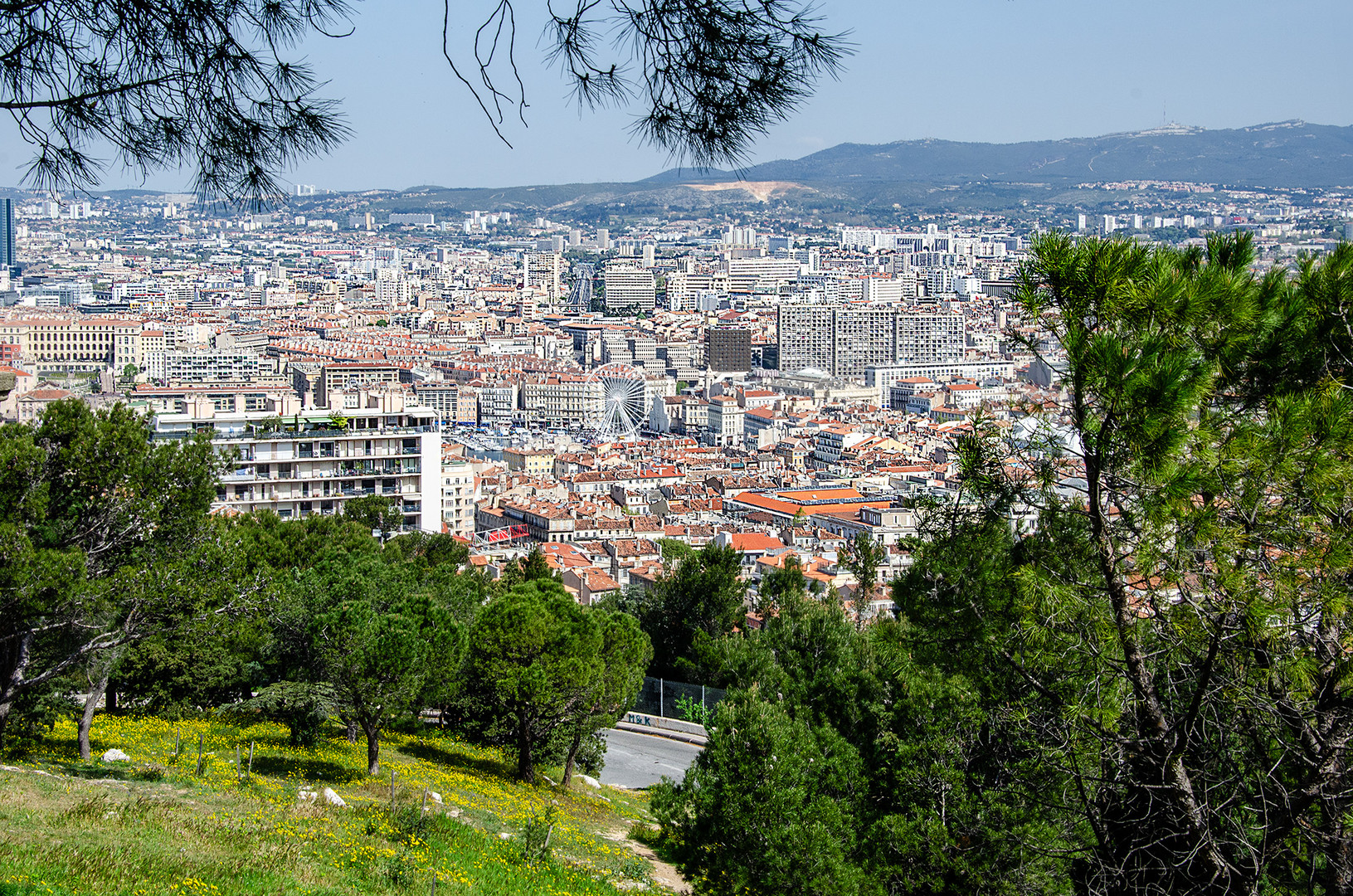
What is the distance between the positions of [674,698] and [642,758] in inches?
52.0

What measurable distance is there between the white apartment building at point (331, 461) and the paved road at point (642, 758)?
932cm

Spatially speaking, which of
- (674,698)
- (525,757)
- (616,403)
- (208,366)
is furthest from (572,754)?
(208,366)

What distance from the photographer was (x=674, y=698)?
1185cm

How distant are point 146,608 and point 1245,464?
463 centimetres

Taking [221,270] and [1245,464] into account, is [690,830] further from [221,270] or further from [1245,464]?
[221,270]

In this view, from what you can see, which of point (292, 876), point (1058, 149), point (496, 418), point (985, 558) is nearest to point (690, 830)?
point (292, 876)

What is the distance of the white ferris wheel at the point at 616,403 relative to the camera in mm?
58281

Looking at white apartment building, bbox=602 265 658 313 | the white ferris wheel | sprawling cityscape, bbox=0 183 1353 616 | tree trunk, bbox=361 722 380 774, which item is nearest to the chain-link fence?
sprawling cityscape, bbox=0 183 1353 616

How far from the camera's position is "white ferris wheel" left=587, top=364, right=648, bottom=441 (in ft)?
191

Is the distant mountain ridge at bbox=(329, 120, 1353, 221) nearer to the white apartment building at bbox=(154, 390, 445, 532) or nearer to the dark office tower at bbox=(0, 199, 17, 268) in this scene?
the dark office tower at bbox=(0, 199, 17, 268)

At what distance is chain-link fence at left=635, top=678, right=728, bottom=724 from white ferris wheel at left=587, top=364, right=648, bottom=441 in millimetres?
43347

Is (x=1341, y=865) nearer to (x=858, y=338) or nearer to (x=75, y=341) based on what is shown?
(x=75, y=341)

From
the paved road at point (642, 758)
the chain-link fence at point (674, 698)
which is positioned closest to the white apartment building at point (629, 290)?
the chain-link fence at point (674, 698)

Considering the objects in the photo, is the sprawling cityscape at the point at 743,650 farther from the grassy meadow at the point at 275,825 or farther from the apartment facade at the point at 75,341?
the apartment facade at the point at 75,341
